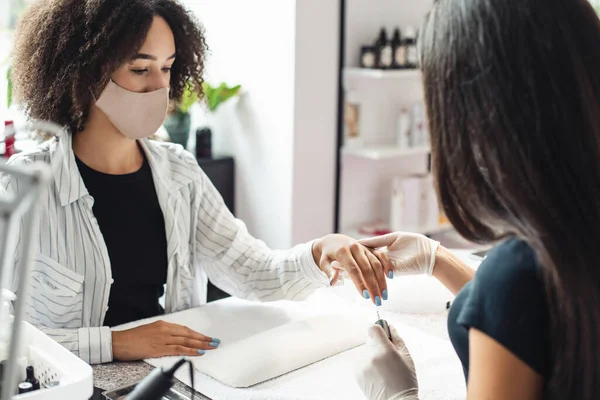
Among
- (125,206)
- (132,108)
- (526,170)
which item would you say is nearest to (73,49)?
(132,108)

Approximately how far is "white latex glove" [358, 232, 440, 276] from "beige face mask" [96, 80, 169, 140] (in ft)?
1.81

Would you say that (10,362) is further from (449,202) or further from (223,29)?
(223,29)

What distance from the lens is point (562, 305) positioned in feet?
2.72

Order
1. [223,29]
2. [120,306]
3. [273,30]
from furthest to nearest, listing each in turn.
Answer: [223,29]
[273,30]
[120,306]

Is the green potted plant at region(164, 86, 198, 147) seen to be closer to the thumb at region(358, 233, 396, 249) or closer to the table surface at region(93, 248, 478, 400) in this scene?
the table surface at region(93, 248, 478, 400)

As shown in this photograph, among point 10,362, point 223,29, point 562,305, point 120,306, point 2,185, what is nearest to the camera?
point 10,362

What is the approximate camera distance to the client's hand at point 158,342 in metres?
1.35

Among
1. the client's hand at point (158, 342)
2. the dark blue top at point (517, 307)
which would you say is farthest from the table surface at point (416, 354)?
the dark blue top at point (517, 307)

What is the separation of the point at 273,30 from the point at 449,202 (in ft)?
7.38

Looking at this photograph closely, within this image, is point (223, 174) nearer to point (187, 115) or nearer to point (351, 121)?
point (187, 115)

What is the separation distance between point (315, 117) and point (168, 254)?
5.11 feet

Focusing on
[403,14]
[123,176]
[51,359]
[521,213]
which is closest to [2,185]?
[123,176]

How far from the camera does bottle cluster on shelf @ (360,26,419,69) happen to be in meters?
3.21

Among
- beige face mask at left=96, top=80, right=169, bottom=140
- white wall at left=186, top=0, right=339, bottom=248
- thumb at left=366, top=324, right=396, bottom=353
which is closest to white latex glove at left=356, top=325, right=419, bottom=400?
thumb at left=366, top=324, right=396, bottom=353
